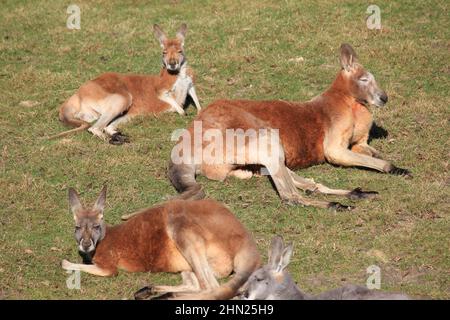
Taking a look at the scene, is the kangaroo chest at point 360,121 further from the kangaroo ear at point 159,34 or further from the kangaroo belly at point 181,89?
the kangaroo ear at point 159,34

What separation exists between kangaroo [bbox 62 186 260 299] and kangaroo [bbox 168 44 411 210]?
1087 millimetres

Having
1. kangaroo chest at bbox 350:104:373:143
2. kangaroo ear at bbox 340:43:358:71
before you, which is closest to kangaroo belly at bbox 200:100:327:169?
kangaroo chest at bbox 350:104:373:143

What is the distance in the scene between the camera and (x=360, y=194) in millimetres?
8680

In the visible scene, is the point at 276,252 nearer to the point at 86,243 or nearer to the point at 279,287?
the point at 279,287

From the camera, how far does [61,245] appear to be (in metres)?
7.85

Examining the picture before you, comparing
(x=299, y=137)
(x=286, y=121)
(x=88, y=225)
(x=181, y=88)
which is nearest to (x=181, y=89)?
(x=181, y=88)

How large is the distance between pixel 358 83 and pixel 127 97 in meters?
3.14

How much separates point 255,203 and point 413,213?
4.83 feet

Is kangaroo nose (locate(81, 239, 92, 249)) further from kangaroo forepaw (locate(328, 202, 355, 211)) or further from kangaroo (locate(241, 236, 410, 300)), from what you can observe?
kangaroo forepaw (locate(328, 202, 355, 211))

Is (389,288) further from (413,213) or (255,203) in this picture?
(255,203)

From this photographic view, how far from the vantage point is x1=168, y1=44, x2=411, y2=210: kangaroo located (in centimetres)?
884

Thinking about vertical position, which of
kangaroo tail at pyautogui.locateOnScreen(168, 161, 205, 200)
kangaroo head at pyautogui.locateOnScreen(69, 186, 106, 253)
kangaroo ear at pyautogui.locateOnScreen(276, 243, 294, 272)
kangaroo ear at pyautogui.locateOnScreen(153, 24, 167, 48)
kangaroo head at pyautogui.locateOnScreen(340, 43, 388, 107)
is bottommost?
kangaroo ear at pyautogui.locateOnScreen(276, 243, 294, 272)
